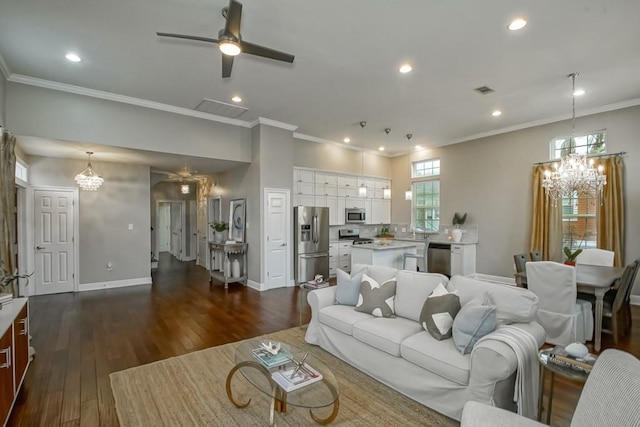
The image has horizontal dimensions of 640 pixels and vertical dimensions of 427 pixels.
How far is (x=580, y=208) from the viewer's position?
18.6 feet

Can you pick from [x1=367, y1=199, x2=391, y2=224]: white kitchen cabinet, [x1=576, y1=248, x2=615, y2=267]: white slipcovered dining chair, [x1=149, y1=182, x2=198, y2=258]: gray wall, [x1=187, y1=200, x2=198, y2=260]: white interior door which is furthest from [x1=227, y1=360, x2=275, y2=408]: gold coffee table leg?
[x1=149, y1=182, x2=198, y2=258]: gray wall

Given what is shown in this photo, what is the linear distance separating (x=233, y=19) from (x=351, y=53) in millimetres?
1591

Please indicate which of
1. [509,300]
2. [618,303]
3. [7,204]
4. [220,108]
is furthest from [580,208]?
[7,204]

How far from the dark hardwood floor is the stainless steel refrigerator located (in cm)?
68

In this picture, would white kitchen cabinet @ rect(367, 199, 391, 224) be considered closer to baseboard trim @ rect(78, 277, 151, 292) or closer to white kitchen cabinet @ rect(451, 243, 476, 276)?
white kitchen cabinet @ rect(451, 243, 476, 276)

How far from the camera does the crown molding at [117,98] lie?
420 centimetres

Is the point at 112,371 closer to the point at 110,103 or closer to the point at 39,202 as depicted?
the point at 110,103

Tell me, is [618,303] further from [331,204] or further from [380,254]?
[331,204]

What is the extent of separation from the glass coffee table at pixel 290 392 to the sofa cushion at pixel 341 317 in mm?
696

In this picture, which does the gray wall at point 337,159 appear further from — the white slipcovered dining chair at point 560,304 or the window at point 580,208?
the white slipcovered dining chair at point 560,304

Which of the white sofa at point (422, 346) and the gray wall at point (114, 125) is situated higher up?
the gray wall at point (114, 125)

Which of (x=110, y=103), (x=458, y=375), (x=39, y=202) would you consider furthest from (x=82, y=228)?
(x=458, y=375)

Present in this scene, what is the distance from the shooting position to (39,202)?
5.65 meters

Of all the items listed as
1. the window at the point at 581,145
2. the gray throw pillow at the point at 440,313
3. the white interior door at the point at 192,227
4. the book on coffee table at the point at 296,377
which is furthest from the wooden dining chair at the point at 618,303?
the white interior door at the point at 192,227
